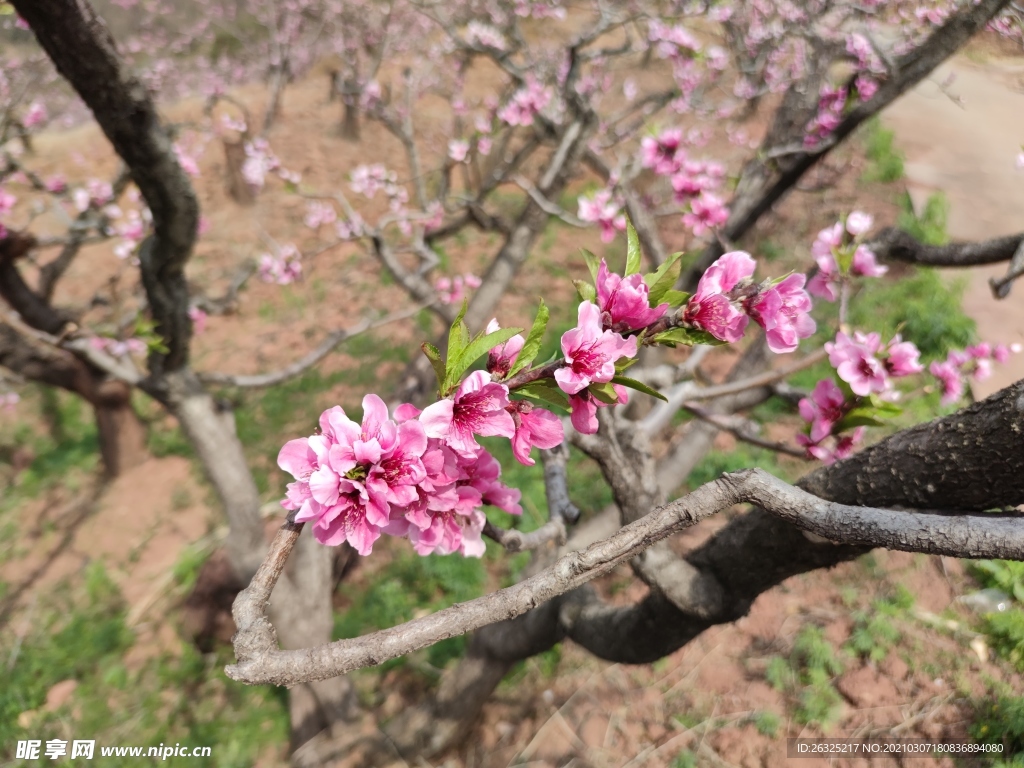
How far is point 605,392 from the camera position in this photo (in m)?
0.80

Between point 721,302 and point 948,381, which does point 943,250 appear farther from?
point 721,302

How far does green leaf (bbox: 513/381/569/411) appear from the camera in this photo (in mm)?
819

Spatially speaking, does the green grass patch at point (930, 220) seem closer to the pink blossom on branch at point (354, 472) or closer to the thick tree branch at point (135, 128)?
the thick tree branch at point (135, 128)

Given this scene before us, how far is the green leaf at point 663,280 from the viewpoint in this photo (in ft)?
2.81

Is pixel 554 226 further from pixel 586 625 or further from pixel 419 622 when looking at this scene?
pixel 419 622

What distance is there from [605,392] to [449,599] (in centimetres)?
308

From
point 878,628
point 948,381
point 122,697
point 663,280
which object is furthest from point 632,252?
point 122,697

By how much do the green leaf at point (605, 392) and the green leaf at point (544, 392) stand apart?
0.16ft

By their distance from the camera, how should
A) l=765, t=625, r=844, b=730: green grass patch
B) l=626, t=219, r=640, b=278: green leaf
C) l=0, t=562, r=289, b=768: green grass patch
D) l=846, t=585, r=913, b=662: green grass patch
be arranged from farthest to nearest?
1. l=0, t=562, r=289, b=768: green grass patch
2. l=846, t=585, r=913, b=662: green grass patch
3. l=765, t=625, r=844, b=730: green grass patch
4. l=626, t=219, r=640, b=278: green leaf

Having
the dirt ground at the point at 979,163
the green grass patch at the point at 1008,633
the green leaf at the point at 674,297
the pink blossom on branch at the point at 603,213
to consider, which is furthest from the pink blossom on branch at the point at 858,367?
the dirt ground at the point at 979,163

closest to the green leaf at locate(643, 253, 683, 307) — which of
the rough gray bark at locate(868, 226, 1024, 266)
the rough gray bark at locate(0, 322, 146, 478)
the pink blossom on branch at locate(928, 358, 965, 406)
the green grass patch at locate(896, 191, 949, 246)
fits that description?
the rough gray bark at locate(868, 226, 1024, 266)

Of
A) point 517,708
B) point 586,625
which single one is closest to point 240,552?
point 517,708

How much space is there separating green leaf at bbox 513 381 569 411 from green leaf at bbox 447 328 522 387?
78 millimetres

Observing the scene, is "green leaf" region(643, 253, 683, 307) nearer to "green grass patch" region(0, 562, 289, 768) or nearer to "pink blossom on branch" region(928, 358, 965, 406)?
"pink blossom on branch" region(928, 358, 965, 406)
